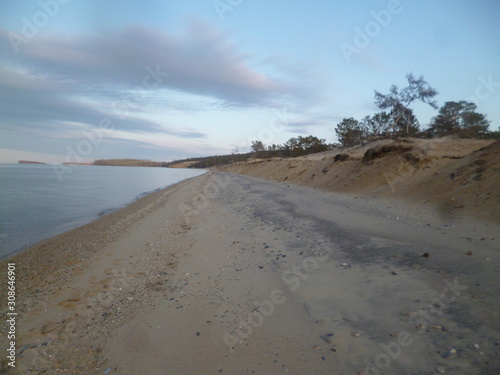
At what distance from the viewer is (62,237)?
9.85 meters

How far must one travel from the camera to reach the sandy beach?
2768 mm

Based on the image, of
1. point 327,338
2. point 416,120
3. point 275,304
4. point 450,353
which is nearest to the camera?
point 450,353

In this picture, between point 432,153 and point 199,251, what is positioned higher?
point 432,153

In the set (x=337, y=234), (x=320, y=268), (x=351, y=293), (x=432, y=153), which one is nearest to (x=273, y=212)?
(x=337, y=234)

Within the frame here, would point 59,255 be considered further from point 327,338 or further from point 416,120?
point 416,120

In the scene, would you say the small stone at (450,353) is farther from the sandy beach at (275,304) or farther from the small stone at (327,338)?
the small stone at (327,338)

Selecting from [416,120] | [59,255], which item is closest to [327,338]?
[59,255]

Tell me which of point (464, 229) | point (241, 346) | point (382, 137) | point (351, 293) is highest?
point (382, 137)

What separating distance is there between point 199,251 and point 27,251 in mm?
6124

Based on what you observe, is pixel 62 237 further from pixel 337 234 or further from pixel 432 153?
pixel 432 153

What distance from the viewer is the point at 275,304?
13.0 ft

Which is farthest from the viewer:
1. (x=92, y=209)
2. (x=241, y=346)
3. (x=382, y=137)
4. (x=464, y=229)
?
(x=382, y=137)

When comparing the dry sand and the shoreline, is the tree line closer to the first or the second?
the dry sand

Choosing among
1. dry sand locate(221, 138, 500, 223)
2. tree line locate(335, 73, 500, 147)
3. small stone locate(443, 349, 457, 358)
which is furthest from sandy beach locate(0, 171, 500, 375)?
tree line locate(335, 73, 500, 147)
